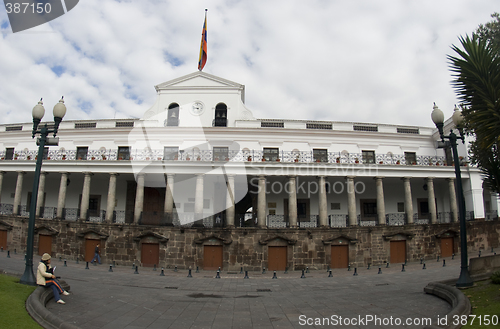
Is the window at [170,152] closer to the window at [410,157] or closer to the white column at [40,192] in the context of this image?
the white column at [40,192]

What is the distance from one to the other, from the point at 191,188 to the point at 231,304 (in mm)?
16023

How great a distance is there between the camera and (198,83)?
29906 millimetres

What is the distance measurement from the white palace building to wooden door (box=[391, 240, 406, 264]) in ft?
0.45

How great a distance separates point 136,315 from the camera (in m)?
9.51

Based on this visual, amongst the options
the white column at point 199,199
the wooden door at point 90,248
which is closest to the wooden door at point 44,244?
the wooden door at point 90,248

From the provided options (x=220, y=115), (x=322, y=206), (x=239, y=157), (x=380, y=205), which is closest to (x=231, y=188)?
(x=239, y=157)

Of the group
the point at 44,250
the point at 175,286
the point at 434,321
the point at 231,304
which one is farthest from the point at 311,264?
the point at 44,250

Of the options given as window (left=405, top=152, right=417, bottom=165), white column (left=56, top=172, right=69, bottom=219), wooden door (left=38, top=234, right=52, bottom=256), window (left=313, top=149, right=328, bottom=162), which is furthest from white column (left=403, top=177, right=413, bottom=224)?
wooden door (left=38, top=234, right=52, bottom=256)

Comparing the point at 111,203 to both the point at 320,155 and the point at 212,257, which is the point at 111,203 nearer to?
the point at 212,257

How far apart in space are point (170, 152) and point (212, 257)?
10.8 meters

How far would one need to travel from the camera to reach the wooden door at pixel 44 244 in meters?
24.9

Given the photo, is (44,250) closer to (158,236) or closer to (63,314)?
(158,236)

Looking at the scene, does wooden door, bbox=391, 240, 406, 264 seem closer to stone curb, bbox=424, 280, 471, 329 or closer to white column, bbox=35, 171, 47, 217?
stone curb, bbox=424, 280, 471, 329

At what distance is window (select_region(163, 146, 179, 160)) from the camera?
27328mm
